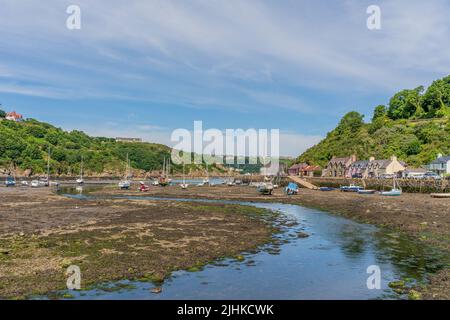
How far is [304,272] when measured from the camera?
71.4 ft

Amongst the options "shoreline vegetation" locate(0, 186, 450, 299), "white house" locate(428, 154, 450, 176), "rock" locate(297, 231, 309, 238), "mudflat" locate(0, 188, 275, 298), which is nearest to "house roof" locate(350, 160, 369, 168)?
"white house" locate(428, 154, 450, 176)

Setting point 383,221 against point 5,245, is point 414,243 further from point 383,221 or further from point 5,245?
point 5,245

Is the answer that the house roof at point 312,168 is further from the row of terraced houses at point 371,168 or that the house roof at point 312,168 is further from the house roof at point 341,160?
the house roof at point 341,160

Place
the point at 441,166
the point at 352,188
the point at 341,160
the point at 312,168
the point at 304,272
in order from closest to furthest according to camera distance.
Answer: the point at 304,272 → the point at 352,188 → the point at 441,166 → the point at 341,160 → the point at 312,168

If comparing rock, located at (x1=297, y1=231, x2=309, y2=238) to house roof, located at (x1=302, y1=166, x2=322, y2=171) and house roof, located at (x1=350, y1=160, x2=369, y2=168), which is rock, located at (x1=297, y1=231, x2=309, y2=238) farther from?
house roof, located at (x1=302, y1=166, x2=322, y2=171)

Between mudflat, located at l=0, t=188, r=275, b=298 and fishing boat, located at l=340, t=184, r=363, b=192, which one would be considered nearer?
mudflat, located at l=0, t=188, r=275, b=298

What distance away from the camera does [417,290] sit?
17734 mm

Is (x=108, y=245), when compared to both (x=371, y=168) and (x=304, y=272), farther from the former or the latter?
(x=371, y=168)

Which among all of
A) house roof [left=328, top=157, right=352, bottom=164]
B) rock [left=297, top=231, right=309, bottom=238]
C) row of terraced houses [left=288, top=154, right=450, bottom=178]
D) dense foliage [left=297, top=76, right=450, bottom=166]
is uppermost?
dense foliage [left=297, top=76, right=450, bottom=166]

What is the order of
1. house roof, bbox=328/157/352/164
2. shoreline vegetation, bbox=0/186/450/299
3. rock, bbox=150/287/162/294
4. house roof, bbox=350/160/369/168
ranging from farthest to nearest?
house roof, bbox=328/157/352/164 < house roof, bbox=350/160/369/168 < shoreline vegetation, bbox=0/186/450/299 < rock, bbox=150/287/162/294

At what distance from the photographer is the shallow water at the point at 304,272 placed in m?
17.3

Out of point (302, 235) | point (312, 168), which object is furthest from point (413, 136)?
point (302, 235)

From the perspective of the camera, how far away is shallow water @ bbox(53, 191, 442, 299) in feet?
56.9

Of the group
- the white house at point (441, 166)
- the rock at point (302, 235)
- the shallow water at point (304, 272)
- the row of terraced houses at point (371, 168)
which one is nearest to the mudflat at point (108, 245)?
the shallow water at point (304, 272)
